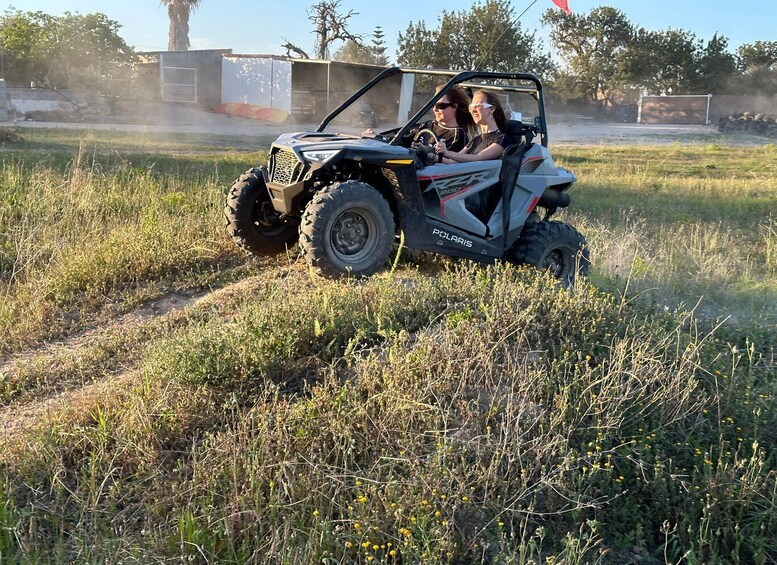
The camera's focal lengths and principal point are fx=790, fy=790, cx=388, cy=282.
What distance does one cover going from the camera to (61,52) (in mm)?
40219

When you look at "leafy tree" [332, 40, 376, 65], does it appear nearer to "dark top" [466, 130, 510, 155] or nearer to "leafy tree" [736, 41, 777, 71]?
"leafy tree" [736, 41, 777, 71]

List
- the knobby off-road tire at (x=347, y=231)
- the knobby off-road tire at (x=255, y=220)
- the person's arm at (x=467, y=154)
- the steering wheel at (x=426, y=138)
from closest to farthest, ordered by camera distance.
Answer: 1. the knobby off-road tire at (x=347, y=231)
2. the person's arm at (x=467, y=154)
3. the knobby off-road tire at (x=255, y=220)
4. the steering wheel at (x=426, y=138)

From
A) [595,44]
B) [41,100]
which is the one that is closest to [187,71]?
[41,100]

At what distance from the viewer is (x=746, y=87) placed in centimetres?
5662

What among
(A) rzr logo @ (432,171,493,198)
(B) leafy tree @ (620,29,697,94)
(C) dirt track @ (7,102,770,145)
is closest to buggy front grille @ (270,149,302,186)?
(A) rzr logo @ (432,171,493,198)

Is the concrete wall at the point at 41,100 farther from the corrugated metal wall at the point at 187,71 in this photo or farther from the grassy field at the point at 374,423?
the grassy field at the point at 374,423

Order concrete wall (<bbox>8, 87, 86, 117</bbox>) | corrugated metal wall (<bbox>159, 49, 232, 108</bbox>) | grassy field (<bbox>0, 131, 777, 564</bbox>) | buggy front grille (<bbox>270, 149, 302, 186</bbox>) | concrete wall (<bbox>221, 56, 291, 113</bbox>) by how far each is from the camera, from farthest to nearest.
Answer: corrugated metal wall (<bbox>159, 49, 232, 108</bbox>) → concrete wall (<bbox>221, 56, 291, 113</bbox>) → concrete wall (<bbox>8, 87, 86, 117</bbox>) → buggy front grille (<bbox>270, 149, 302, 186</bbox>) → grassy field (<bbox>0, 131, 777, 564</bbox>)

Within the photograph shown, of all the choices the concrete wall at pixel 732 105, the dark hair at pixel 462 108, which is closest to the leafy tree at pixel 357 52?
the concrete wall at pixel 732 105

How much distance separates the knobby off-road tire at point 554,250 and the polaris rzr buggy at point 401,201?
0.01 meters

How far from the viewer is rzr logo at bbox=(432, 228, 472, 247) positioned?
6719 millimetres

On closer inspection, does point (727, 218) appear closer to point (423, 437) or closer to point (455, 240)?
point (455, 240)

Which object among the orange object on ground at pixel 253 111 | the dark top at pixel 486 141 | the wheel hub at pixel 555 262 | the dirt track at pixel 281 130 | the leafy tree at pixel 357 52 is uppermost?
the leafy tree at pixel 357 52

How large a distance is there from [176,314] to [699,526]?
403 centimetres

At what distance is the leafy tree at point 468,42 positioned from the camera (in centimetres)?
5056
